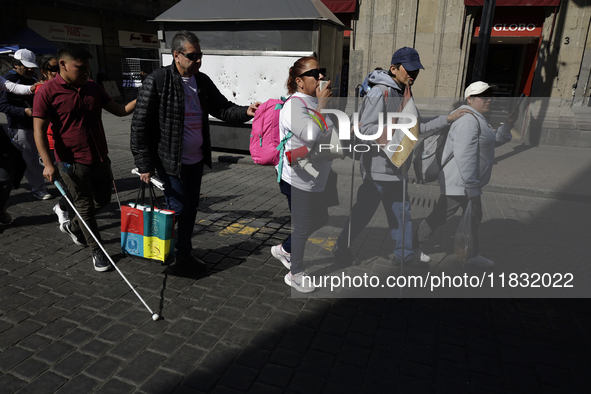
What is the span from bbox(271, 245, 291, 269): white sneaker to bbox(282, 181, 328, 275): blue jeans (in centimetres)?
47

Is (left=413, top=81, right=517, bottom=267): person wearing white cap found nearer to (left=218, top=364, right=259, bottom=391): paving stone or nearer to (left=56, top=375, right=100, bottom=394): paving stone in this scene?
(left=218, top=364, right=259, bottom=391): paving stone

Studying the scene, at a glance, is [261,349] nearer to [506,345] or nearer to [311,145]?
[311,145]

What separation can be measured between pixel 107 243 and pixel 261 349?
8.74 feet

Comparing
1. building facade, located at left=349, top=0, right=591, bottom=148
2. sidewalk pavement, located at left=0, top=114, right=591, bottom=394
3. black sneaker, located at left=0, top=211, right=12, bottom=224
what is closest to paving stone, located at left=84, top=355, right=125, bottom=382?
sidewalk pavement, located at left=0, top=114, right=591, bottom=394

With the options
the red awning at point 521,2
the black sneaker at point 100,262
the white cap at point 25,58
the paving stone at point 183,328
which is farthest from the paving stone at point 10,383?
the red awning at point 521,2

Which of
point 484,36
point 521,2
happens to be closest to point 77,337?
point 484,36

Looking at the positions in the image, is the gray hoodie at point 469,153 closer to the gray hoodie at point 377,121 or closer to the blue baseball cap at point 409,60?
the gray hoodie at point 377,121

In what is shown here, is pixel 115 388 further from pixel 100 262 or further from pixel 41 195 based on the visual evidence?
pixel 41 195

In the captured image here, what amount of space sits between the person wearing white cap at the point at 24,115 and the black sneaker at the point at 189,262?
135 inches

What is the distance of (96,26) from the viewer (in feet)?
77.8

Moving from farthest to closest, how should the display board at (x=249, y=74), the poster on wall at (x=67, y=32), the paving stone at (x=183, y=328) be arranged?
the poster on wall at (x=67, y=32) < the display board at (x=249, y=74) < the paving stone at (x=183, y=328)

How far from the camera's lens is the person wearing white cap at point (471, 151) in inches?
148

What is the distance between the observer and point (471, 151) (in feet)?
12.5

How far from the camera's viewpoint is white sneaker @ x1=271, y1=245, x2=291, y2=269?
4184 millimetres
